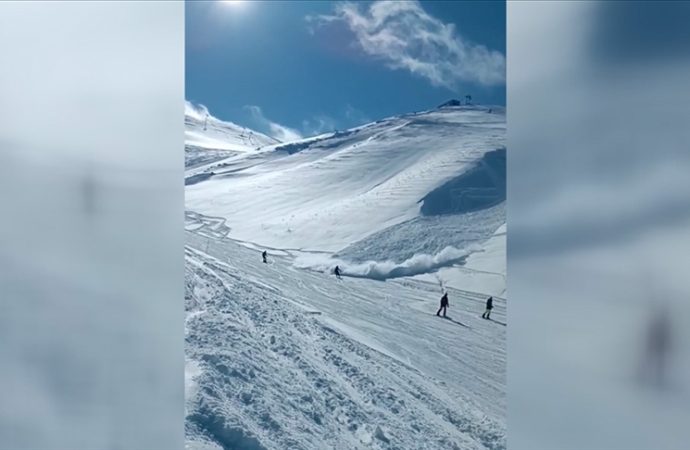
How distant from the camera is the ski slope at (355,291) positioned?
2.00 m

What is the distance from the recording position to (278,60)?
2137 mm

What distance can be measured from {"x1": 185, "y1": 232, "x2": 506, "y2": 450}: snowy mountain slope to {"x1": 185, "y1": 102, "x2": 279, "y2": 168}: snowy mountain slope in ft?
1.12

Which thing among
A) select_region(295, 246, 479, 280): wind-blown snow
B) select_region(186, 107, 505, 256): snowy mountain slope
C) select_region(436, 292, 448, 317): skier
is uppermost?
select_region(186, 107, 505, 256): snowy mountain slope

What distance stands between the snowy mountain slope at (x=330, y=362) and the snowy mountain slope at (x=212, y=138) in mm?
Answer: 341
